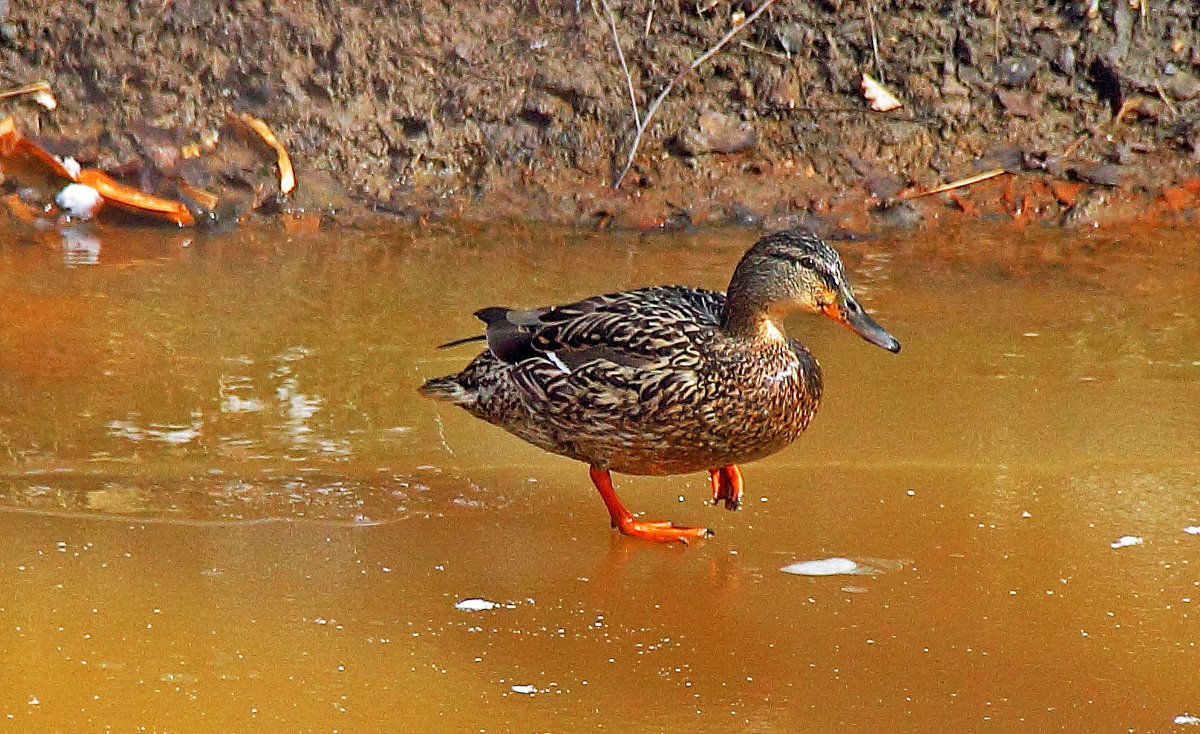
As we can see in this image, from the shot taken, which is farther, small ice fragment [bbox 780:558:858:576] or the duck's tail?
the duck's tail

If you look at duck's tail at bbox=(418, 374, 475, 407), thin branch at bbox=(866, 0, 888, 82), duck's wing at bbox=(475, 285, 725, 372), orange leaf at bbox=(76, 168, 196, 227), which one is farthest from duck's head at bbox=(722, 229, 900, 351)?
thin branch at bbox=(866, 0, 888, 82)

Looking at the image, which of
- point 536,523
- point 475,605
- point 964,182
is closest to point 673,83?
point 964,182

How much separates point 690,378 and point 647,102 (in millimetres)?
3506

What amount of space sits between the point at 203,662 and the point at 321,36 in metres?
4.62

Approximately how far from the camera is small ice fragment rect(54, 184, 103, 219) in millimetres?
7031

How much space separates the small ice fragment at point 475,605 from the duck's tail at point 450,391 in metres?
0.92

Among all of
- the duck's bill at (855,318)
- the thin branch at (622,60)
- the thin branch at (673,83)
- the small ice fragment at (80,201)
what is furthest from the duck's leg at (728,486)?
the small ice fragment at (80,201)

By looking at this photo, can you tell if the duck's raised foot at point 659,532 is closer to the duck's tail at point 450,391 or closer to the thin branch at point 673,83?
the duck's tail at point 450,391

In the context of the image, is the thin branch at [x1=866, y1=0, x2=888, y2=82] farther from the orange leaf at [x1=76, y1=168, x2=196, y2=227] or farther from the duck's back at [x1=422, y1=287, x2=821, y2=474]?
the duck's back at [x1=422, y1=287, x2=821, y2=474]

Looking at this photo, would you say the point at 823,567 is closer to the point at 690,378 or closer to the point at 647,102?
the point at 690,378

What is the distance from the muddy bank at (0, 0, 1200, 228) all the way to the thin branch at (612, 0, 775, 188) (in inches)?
1.8

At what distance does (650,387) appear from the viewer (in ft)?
14.4

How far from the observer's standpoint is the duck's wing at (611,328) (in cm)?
446

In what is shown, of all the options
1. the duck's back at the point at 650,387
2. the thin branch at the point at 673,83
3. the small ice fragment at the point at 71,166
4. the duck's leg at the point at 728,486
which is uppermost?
the thin branch at the point at 673,83
